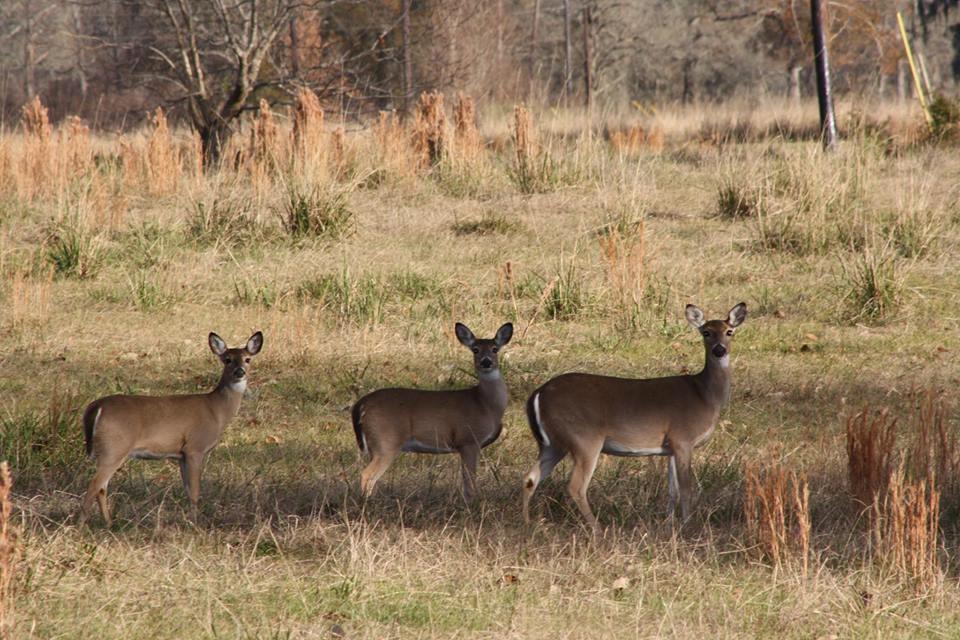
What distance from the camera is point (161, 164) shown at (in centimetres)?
1555

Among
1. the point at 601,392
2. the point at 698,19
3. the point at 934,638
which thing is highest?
the point at 698,19

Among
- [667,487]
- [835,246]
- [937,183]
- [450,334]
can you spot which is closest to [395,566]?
[667,487]

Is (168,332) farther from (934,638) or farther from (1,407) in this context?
(934,638)

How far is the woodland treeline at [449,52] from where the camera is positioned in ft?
66.4

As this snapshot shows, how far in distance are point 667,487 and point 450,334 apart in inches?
140

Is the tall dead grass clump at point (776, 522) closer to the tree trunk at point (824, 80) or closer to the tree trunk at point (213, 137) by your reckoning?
the tree trunk at point (824, 80)

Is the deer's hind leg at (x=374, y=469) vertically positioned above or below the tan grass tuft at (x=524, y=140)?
below

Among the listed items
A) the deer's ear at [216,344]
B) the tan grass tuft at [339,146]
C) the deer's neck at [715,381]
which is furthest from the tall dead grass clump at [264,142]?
the deer's neck at [715,381]

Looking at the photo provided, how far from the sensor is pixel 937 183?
14.9 m

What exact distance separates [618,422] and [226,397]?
1866 mm

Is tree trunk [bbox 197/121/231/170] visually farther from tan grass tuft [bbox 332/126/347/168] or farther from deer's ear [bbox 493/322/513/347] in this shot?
deer's ear [bbox 493/322/513/347]

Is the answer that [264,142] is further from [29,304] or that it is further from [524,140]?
[29,304]

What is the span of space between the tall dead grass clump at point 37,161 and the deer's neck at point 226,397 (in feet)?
31.2

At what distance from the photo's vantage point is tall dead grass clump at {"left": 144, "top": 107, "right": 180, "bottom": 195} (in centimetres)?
1544
